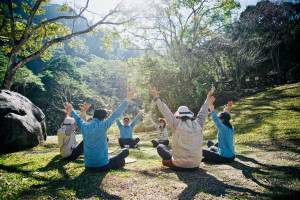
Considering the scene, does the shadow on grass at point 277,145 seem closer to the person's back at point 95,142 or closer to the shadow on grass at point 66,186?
the person's back at point 95,142

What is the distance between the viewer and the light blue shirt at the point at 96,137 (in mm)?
3562

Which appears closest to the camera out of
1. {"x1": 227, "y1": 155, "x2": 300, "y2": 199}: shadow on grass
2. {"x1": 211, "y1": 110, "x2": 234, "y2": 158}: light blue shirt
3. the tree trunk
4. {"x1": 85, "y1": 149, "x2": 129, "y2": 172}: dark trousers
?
{"x1": 227, "y1": 155, "x2": 300, "y2": 199}: shadow on grass

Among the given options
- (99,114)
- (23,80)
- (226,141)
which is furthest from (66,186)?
(23,80)

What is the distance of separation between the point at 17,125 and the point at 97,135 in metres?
5.27

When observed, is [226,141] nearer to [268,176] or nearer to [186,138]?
[268,176]

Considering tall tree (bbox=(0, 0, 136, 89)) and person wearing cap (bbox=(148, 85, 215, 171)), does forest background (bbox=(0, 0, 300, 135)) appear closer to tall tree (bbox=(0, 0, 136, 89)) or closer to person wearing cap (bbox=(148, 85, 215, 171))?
tall tree (bbox=(0, 0, 136, 89))

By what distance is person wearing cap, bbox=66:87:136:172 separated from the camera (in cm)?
357

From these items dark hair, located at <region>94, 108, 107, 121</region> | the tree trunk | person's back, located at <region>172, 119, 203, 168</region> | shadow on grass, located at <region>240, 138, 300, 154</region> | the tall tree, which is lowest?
shadow on grass, located at <region>240, 138, 300, 154</region>

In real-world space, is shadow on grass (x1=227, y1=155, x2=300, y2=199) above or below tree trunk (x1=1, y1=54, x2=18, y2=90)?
below

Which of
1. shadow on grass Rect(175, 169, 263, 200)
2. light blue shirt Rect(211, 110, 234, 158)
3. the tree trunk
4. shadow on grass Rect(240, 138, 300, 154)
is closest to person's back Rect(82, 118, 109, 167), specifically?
shadow on grass Rect(175, 169, 263, 200)

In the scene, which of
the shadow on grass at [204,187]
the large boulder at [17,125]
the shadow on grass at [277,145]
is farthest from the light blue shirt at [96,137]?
the shadow on grass at [277,145]

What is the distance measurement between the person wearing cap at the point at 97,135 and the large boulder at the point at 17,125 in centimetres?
444

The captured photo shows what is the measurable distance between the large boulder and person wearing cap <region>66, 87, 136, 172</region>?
14.6 feet

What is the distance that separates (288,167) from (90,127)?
4873 millimetres
